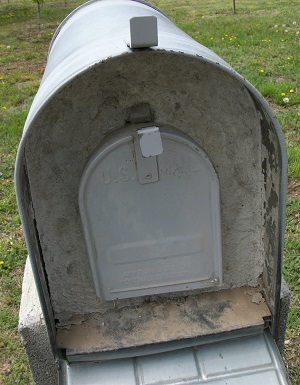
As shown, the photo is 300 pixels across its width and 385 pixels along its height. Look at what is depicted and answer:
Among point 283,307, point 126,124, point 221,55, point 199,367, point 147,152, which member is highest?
point 221,55

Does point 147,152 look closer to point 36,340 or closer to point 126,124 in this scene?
point 126,124

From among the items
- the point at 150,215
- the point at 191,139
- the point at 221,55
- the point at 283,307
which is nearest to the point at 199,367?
the point at 283,307

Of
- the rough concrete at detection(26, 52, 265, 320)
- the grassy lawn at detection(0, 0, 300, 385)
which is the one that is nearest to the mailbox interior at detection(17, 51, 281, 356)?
the rough concrete at detection(26, 52, 265, 320)

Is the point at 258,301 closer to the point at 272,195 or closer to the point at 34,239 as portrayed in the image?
the point at 272,195

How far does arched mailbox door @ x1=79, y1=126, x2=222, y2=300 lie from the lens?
5.70ft

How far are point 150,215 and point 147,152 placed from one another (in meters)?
0.35

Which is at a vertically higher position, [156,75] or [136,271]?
[156,75]

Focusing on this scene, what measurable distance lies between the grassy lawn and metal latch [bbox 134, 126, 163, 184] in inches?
54.5

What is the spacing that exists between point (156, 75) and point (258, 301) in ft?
3.33

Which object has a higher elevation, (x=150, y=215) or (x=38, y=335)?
(x=150, y=215)

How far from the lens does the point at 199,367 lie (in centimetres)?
195

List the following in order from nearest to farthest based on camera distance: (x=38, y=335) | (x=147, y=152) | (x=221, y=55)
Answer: (x=147, y=152)
(x=38, y=335)
(x=221, y=55)

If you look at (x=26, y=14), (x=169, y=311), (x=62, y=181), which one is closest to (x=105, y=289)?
(x=169, y=311)

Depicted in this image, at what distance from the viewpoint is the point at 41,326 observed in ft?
6.87
